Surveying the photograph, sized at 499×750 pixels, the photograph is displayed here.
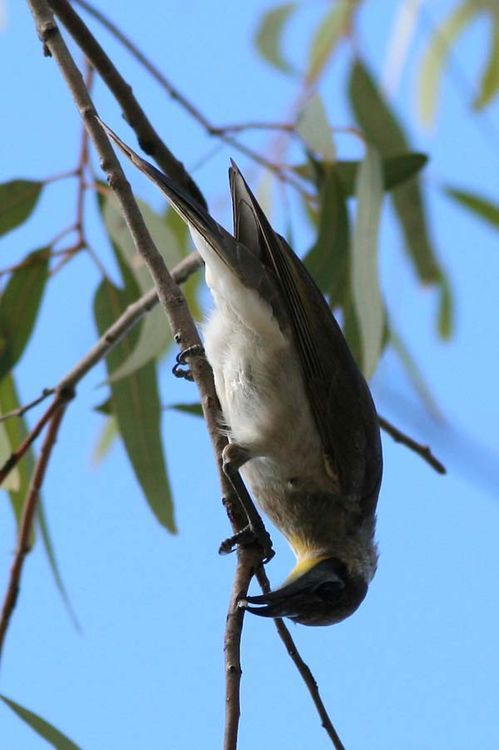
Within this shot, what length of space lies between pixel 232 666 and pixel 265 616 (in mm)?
434

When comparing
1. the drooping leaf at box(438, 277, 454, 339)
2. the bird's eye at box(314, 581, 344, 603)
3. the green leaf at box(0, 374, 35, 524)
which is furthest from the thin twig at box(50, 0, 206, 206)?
the drooping leaf at box(438, 277, 454, 339)

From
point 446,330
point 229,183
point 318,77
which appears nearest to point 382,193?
point 229,183

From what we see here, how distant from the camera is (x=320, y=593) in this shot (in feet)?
9.00

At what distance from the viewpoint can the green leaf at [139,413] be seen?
309 centimetres

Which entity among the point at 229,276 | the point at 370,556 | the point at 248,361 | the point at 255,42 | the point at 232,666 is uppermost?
the point at 255,42

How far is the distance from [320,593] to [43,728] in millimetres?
697

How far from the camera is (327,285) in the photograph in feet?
10.8

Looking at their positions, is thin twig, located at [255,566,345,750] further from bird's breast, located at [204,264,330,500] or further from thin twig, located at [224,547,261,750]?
bird's breast, located at [204,264,330,500]

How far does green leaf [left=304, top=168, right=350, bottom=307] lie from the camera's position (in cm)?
327

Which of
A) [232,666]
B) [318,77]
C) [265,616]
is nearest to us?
[232,666]

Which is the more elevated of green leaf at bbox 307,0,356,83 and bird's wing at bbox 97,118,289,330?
green leaf at bbox 307,0,356,83

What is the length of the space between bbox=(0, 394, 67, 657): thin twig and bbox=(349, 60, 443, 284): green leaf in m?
1.59

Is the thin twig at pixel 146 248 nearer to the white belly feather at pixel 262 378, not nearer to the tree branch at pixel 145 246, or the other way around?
the tree branch at pixel 145 246

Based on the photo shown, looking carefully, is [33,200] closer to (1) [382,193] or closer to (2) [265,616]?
(1) [382,193]
